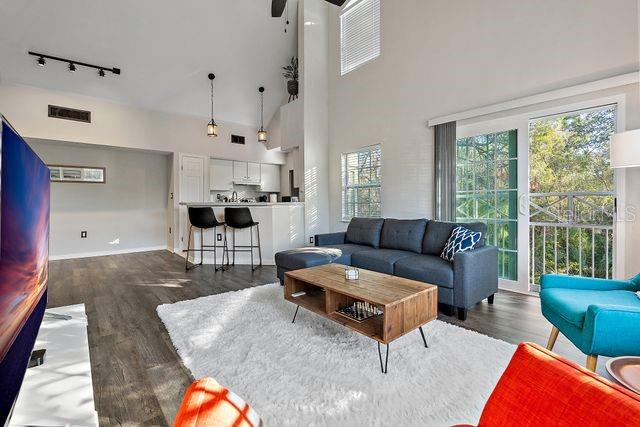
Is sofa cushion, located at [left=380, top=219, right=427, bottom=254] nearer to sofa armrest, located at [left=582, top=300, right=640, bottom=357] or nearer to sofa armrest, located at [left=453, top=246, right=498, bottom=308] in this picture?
sofa armrest, located at [left=453, top=246, right=498, bottom=308]

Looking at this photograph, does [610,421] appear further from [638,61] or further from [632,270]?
[638,61]

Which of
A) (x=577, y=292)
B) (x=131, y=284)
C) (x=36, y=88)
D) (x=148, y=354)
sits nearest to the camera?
(x=577, y=292)

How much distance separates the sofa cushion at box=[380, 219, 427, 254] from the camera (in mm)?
3578

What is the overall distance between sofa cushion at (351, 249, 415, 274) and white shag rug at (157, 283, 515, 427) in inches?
32.4

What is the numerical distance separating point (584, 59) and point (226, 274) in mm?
4661

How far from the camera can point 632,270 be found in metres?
2.60

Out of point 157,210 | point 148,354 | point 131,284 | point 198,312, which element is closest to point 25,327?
point 148,354

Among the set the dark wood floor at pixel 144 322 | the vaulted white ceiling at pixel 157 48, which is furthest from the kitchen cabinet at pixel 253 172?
the dark wood floor at pixel 144 322

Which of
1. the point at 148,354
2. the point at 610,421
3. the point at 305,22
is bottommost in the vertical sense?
the point at 148,354

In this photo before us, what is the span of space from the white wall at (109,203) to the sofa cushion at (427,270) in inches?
224

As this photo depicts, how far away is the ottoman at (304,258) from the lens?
3.28m

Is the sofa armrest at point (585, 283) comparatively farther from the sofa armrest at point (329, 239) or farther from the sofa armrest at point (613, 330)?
the sofa armrest at point (329, 239)

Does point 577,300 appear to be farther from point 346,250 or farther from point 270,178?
point 270,178

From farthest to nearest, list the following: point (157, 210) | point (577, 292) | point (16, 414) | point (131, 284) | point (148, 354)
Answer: point (157, 210) → point (131, 284) → point (148, 354) → point (577, 292) → point (16, 414)
